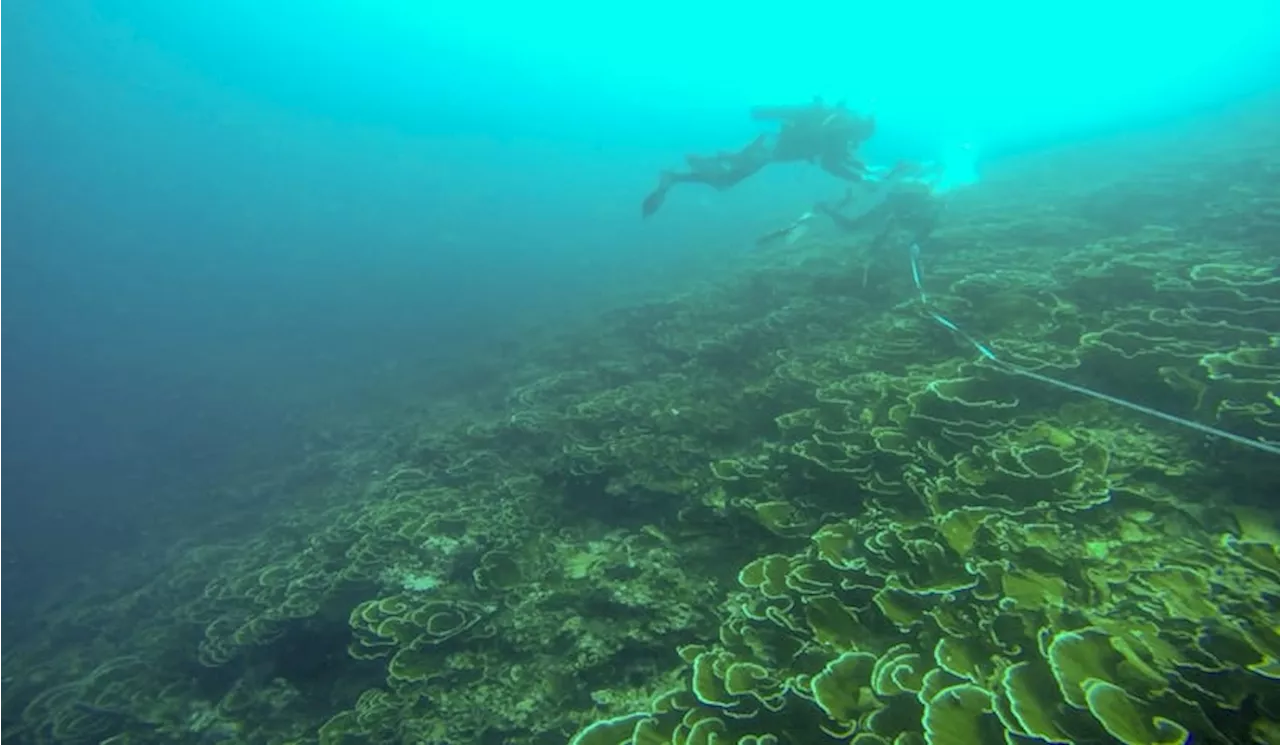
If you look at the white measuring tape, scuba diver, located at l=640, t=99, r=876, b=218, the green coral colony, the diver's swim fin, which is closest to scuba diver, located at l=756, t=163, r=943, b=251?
scuba diver, located at l=640, t=99, r=876, b=218

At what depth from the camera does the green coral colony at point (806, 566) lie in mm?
3418

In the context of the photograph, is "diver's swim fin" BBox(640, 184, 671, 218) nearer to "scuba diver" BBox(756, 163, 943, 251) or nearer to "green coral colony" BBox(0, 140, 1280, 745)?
"scuba diver" BBox(756, 163, 943, 251)

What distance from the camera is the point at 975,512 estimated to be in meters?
4.57

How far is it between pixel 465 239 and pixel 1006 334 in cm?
5004

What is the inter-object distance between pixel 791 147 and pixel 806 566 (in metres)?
15.6

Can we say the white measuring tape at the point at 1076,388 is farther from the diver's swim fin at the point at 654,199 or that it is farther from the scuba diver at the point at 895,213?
the diver's swim fin at the point at 654,199

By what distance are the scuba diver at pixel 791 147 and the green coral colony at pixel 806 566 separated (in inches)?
311

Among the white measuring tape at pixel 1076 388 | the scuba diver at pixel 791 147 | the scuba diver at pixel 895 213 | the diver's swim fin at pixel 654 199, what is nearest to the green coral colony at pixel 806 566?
the white measuring tape at pixel 1076 388

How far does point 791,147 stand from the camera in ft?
57.1

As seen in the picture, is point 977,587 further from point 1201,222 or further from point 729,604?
point 1201,222

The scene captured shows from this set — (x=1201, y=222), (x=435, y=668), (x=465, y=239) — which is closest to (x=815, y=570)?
(x=435, y=668)

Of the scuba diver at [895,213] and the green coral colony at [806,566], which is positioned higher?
the scuba diver at [895,213]

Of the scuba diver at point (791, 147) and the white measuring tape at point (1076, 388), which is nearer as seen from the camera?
the white measuring tape at point (1076, 388)

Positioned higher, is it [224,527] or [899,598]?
[899,598]
